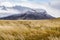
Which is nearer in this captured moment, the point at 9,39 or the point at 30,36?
the point at 9,39

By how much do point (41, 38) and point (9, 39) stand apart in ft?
8.26

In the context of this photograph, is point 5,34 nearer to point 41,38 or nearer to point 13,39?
point 13,39

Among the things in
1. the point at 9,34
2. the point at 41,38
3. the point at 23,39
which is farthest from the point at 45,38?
the point at 9,34

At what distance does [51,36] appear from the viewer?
1883cm

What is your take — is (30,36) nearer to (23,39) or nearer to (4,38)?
(23,39)

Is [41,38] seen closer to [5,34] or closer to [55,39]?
[55,39]

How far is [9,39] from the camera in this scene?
17438 millimetres

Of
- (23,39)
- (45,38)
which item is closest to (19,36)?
(23,39)

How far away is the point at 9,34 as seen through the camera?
18.7m

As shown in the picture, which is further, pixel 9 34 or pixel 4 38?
pixel 9 34

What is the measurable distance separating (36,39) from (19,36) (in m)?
1.35

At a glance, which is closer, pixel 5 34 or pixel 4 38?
pixel 4 38

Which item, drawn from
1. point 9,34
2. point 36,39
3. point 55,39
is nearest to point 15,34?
point 9,34

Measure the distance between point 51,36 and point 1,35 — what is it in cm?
401
